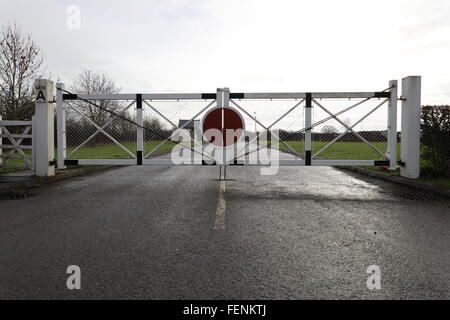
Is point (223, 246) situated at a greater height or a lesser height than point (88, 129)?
lesser

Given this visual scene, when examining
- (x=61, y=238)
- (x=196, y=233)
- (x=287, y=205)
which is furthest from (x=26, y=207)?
(x=287, y=205)

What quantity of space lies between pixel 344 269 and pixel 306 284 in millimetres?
562

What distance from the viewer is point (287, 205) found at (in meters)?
6.62

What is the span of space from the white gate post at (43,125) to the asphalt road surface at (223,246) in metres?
3.13

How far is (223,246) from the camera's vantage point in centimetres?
408

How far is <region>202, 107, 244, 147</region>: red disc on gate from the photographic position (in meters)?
9.43

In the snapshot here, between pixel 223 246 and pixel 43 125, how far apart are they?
8.03 m

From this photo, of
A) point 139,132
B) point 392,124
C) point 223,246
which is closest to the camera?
point 223,246
